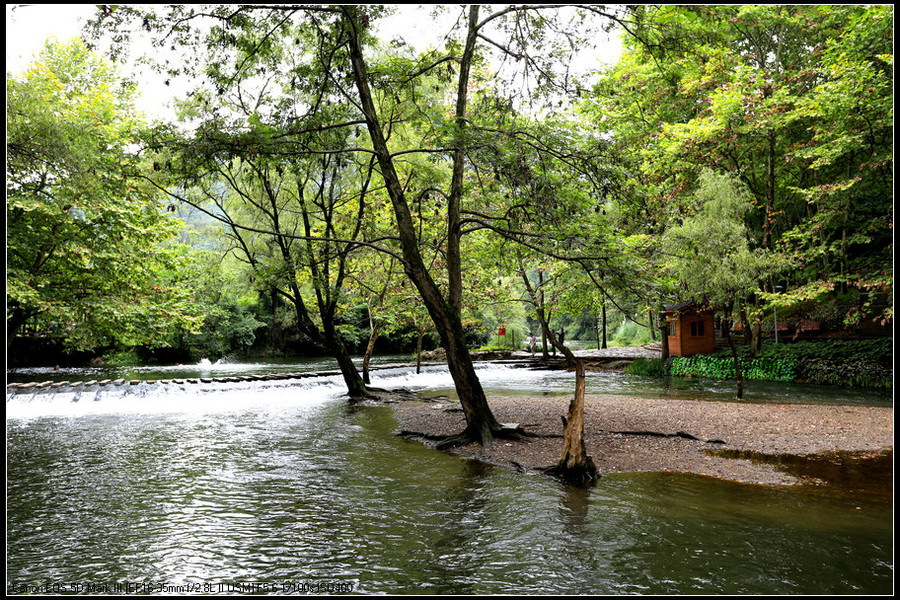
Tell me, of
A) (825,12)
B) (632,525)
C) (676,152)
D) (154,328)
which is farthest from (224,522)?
(825,12)

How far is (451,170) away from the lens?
54.1ft

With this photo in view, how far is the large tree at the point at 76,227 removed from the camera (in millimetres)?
12539

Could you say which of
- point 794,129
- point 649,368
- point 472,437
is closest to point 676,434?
point 472,437

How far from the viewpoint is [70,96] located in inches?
717

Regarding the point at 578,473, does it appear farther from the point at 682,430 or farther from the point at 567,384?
the point at 567,384

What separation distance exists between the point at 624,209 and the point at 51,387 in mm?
17131

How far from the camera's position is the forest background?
9.22 m

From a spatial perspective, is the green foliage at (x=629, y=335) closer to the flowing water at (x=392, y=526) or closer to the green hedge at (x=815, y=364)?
the green hedge at (x=815, y=364)

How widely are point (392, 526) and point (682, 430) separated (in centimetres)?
755

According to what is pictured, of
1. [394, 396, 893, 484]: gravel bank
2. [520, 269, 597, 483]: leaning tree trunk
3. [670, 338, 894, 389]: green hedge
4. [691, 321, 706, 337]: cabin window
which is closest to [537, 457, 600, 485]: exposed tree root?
[520, 269, 597, 483]: leaning tree trunk

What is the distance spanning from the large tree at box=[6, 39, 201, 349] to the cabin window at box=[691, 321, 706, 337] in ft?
79.5

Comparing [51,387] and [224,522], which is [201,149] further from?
[51,387]

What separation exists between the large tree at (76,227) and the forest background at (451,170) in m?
0.08

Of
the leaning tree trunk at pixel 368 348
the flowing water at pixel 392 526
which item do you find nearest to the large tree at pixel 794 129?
the flowing water at pixel 392 526
